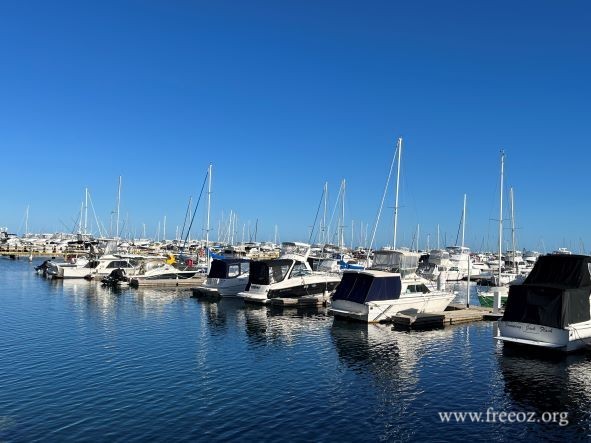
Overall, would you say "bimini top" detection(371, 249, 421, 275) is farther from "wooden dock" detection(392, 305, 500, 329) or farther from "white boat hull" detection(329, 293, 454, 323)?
"wooden dock" detection(392, 305, 500, 329)

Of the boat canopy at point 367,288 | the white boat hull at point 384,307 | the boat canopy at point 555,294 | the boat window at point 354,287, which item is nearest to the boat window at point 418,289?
the white boat hull at point 384,307

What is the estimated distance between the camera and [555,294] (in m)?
25.6

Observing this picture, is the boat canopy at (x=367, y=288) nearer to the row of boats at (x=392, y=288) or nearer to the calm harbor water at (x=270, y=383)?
the row of boats at (x=392, y=288)

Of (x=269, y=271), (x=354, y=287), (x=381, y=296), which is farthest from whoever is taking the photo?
(x=269, y=271)

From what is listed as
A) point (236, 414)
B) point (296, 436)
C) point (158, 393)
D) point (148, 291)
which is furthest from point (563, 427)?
point (148, 291)

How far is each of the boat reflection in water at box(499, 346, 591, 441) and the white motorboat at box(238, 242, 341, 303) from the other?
2001 centimetres

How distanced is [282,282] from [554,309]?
23.0m

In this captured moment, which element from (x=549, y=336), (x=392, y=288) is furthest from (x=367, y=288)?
(x=549, y=336)

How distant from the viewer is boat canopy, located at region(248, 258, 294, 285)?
44.1 m

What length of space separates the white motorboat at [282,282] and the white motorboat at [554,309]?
20.0 metres

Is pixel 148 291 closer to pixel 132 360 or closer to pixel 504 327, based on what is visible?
pixel 132 360

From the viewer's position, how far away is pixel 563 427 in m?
16.4

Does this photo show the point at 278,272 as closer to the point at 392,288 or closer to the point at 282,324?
the point at 282,324

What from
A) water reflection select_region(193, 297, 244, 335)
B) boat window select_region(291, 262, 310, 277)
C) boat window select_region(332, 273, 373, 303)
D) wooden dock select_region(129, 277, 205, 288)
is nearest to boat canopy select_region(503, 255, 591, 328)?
boat window select_region(332, 273, 373, 303)
